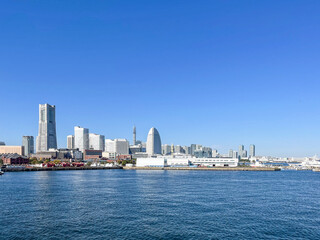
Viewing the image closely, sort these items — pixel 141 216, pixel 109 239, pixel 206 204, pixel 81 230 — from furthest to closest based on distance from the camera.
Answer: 1. pixel 206 204
2. pixel 141 216
3. pixel 81 230
4. pixel 109 239

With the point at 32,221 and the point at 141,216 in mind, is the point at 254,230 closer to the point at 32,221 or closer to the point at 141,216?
the point at 141,216

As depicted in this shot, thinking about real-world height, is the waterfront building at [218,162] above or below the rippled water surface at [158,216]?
below

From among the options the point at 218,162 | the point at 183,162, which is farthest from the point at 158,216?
the point at 218,162

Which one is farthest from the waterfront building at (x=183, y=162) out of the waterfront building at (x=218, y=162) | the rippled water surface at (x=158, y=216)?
the rippled water surface at (x=158, y=216)

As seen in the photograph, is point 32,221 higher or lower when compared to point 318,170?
higher

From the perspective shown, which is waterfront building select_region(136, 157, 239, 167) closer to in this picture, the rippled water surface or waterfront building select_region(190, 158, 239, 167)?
waterfront building select_region(190, 158, 239, 167)

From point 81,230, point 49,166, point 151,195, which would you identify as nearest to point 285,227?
point 81,230

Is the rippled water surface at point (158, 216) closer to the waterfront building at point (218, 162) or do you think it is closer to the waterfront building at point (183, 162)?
the waterfront building at point (183, 162)

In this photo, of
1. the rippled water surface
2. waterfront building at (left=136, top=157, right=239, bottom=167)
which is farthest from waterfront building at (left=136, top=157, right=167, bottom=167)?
the rippled water surface

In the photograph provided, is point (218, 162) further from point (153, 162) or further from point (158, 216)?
point (158, 216)

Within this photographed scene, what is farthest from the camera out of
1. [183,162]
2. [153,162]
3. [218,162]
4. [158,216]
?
[183,162]

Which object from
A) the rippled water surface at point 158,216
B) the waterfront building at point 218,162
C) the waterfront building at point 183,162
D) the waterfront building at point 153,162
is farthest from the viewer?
the waterfront building at point 218,162

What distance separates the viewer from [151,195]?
57.2 m

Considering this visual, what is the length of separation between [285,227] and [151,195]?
90.8 ft
